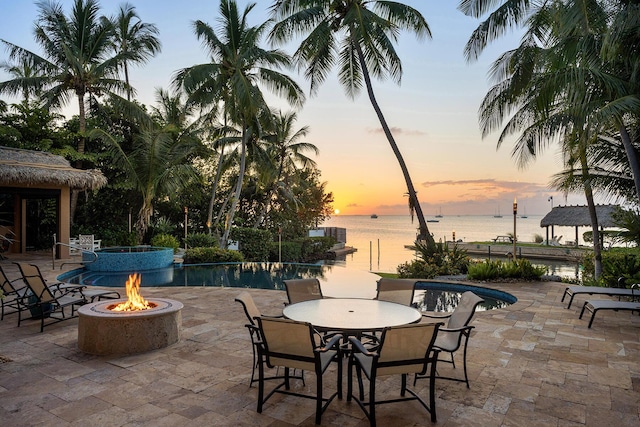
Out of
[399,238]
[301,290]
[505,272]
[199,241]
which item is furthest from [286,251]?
[399,238]

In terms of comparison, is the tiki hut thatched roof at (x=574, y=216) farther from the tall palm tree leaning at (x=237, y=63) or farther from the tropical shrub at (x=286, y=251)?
the tall palm tree leaning at (x=237, y=63)

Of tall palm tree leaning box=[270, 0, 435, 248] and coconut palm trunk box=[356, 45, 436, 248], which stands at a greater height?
tall palm tree leaning box=[270, 0, 435, 248]

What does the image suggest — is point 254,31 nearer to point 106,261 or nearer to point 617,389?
point 106,261

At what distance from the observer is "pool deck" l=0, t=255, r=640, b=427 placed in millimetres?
3143

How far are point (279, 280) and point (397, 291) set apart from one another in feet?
25.2

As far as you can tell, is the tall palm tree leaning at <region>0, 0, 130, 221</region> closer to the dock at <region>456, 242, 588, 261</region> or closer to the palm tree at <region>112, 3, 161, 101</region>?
the palm tree at <region>112, 3, 161, 101</region>

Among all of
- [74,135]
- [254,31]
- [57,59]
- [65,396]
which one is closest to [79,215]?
[74,135]

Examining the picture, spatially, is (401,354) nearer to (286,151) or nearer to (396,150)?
(396,150)

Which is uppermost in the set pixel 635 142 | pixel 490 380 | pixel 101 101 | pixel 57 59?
pixel 57 59

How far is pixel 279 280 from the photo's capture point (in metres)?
12.3

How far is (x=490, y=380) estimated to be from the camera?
393cm

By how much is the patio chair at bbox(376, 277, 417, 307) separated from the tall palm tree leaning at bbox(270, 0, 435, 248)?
21.0ft

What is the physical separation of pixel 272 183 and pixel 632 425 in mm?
21404

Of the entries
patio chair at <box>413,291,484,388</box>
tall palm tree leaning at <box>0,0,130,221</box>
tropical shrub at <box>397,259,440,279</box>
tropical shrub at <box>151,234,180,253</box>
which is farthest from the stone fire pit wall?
tall palm tree leaning at <box>0,0,130,221</box>
